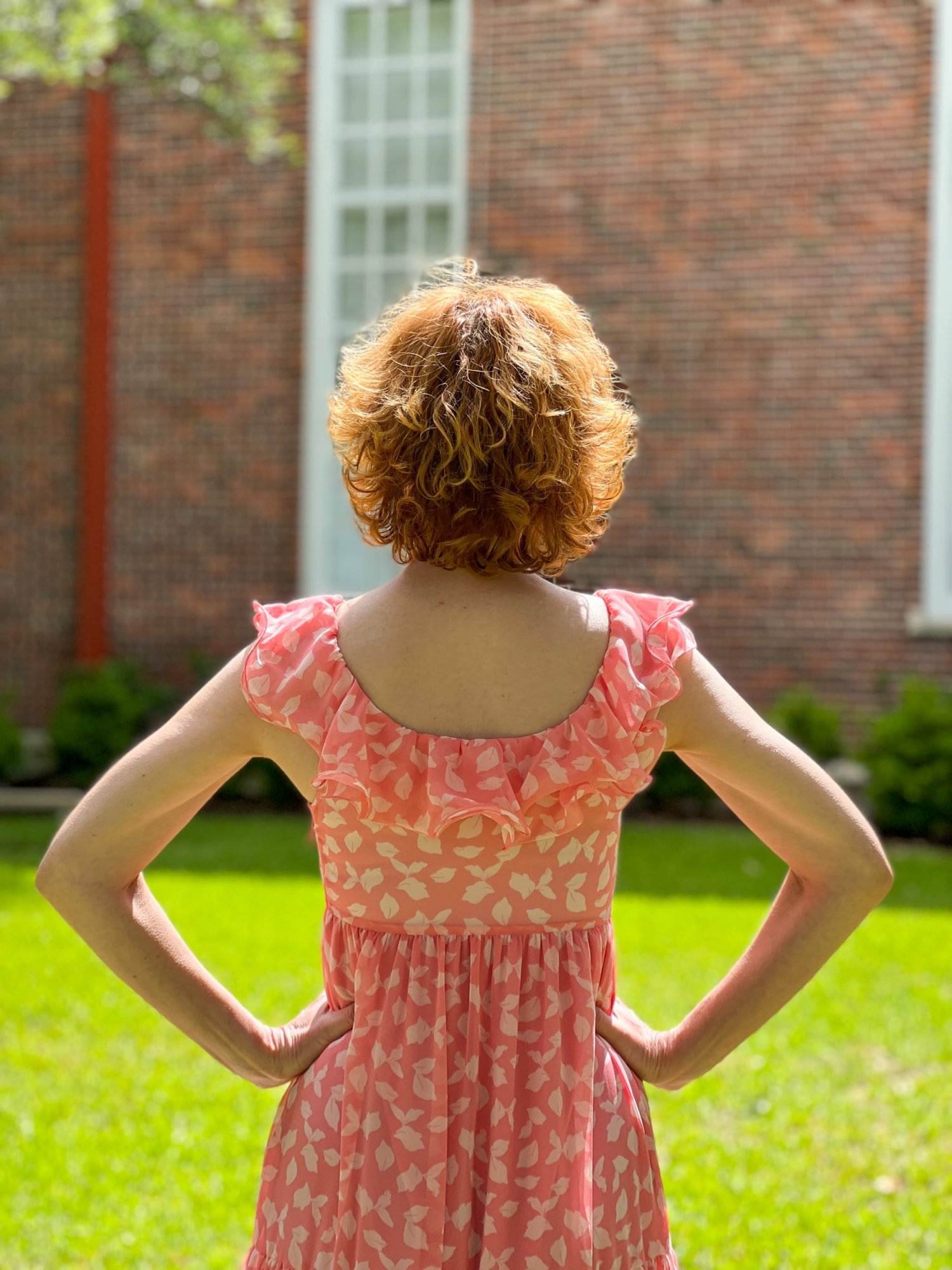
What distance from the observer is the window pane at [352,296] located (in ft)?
37.2

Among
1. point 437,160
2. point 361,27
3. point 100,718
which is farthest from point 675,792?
point 361,27

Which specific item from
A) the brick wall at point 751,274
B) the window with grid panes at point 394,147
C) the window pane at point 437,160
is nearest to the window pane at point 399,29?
the window with grid panes at point 394,147

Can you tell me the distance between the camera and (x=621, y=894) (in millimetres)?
7711

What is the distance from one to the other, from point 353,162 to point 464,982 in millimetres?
10557

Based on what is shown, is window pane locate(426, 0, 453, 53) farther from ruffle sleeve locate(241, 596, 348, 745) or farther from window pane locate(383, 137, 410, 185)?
ruffle sleeve locate(241, 596, 348, 745)

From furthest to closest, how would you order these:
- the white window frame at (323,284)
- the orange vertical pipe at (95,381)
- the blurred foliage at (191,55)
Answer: the orange vertical pipe at (95,381)
the white window frame at (323,284)
the blurred foliage at (191,55)

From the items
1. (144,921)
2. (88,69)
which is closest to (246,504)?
(88,69)

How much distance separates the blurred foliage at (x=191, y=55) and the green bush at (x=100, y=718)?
13.2 feet

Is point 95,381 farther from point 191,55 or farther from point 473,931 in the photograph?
point 473,931

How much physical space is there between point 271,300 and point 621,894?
19.1 feet

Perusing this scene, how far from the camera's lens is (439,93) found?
36.4 feet

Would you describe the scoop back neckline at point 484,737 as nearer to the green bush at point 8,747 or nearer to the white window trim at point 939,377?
the white window trim at point 939,377

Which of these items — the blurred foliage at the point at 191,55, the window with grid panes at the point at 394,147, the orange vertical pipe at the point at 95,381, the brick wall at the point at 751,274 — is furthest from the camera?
the orange vertical pipe at the point at 95,381

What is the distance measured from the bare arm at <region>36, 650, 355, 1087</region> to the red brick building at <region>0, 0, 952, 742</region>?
8.50m
